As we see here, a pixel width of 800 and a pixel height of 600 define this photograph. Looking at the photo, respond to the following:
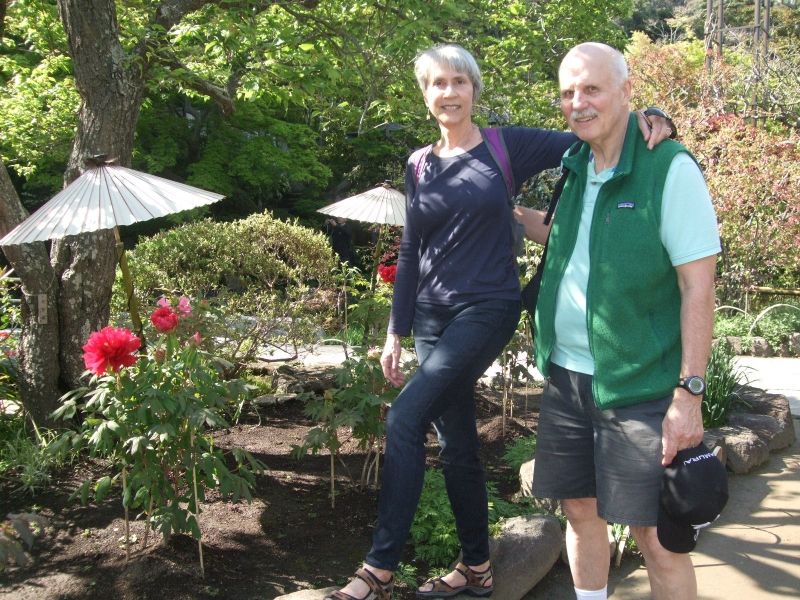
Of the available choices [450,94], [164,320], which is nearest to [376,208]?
[164,320]

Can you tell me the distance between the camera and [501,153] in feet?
9.28

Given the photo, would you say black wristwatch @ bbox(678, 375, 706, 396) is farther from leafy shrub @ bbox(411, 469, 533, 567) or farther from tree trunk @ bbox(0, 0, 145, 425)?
tree trunk @ bbox(0, 0, 145, 425)

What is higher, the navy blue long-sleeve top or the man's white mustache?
the man's white mustache

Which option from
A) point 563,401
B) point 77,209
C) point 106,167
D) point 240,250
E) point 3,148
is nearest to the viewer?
point 563,401

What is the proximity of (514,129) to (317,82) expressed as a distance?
8.39 feet

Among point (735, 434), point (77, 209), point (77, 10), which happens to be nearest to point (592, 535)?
point (77, 209)

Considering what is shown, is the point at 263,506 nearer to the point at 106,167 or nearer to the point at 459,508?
the point at 459,508

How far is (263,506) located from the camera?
3.93 metres

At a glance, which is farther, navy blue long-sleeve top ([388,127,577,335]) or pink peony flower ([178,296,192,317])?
pink peony flower ([178,296,192,317])

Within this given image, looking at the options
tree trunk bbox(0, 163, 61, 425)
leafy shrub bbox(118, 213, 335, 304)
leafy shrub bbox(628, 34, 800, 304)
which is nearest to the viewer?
tree trunk bbox(0, 163, 61, 425)

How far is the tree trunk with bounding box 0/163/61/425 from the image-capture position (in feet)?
14.9

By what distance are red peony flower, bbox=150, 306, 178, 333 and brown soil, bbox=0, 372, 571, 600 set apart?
889 mm

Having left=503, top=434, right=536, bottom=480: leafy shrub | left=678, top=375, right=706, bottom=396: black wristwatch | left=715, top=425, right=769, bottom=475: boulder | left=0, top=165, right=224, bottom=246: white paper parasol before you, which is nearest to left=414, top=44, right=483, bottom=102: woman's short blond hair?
left=0, top=165, right=224, bottom=246: white paper parasol

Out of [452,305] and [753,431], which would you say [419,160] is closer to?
[452,305]
